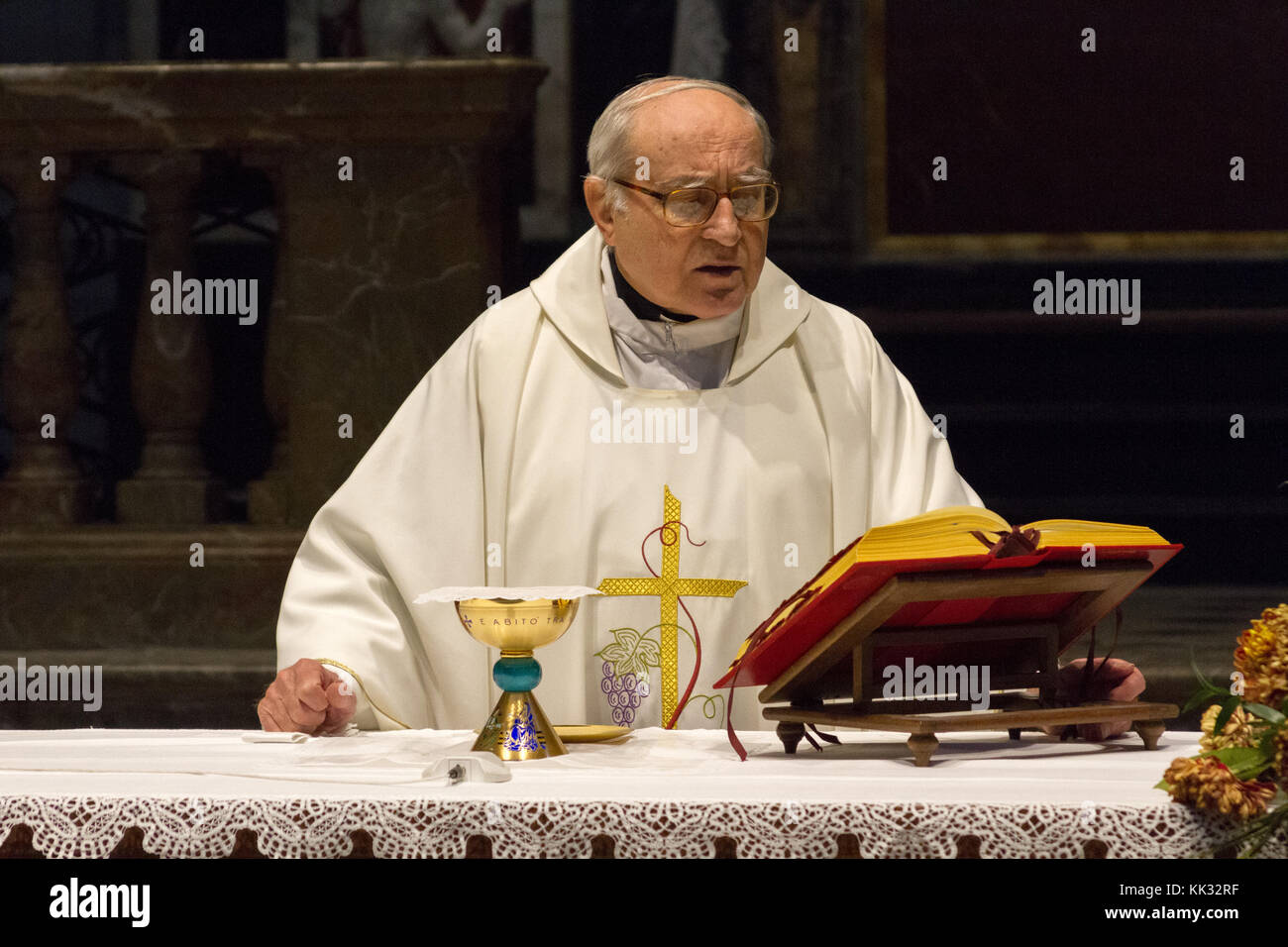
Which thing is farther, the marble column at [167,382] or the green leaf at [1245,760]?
the marble column at [167,382]

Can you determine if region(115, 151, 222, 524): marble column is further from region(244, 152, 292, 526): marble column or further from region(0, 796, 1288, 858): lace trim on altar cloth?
region(0, 796, 1288, 858): lace trim on altar cloth

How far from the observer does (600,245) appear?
12.2 ft

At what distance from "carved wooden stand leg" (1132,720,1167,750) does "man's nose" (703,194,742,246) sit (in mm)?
1212

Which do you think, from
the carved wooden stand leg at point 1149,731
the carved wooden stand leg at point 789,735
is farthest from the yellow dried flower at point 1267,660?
the carved wooden stand leg at point 789,735

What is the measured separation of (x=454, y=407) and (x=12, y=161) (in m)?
2.55

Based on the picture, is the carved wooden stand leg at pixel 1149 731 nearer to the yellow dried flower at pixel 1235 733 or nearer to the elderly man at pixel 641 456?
the yellow dried flower at pixel 1235 733

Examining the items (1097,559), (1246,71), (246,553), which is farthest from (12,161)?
(1246,71)

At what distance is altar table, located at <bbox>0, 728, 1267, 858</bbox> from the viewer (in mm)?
2146

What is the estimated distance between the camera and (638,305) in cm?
371

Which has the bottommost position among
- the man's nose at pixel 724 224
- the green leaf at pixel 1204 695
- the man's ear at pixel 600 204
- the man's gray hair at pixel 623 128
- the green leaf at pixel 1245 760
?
the green leaf at pixel 1245 760

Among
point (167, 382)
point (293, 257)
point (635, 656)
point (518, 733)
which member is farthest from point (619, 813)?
point (167, 382)

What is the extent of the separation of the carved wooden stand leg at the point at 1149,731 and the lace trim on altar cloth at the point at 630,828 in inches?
16.8

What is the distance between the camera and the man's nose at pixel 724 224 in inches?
131

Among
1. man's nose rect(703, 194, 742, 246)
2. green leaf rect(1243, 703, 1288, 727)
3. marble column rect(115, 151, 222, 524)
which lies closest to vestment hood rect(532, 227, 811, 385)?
man's nose rect(703, 194, 742, 246)
